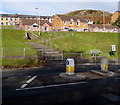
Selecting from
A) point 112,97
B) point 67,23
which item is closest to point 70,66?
point 112,97

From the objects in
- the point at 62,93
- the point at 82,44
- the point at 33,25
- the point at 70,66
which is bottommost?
the point at 62,93

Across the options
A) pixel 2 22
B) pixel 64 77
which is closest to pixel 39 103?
pixel 64 77

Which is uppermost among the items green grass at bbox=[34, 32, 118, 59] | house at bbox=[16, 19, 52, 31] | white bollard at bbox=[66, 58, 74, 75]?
house at bbox=[16, 19, 52, 31]

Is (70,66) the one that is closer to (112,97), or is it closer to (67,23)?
(112,97)

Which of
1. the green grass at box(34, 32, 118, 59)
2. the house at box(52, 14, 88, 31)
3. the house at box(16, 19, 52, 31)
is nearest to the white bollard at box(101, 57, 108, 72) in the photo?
the green grass at box(34, 32, 118, 59)

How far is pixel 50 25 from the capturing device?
65.9 m

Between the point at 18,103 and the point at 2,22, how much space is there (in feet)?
351

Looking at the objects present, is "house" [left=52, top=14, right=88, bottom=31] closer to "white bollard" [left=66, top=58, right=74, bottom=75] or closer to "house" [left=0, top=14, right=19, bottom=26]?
"house" [left=0, top=14, right=19, bottom=26]

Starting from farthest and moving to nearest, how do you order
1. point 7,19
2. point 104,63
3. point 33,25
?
point 7,19
point 33,25
point 104,63

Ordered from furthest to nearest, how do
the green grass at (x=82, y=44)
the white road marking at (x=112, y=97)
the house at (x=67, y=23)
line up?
1. the house at (x=67, y=23)
2. the green grass at (x=82, y=44)
3. the white road marking at (x=112, y=97)

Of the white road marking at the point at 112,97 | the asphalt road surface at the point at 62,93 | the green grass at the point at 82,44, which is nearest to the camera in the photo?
the asphalt road surface at the point at 62,93

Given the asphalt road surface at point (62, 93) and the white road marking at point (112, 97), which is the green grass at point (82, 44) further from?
the white road marking at point (112, 97)

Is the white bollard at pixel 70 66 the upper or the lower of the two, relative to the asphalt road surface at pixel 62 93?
upper

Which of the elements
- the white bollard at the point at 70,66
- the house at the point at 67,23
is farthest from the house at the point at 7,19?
the white bollard at the point at 70,66
